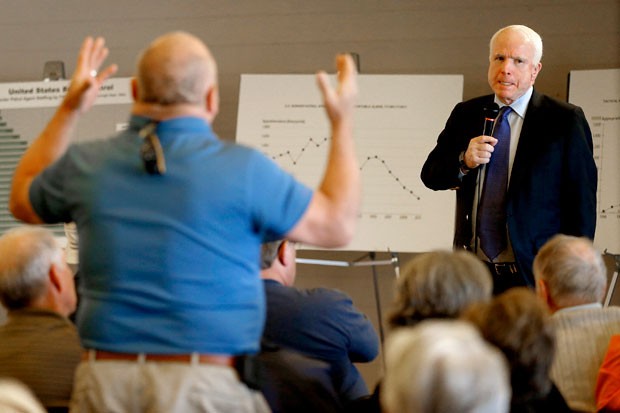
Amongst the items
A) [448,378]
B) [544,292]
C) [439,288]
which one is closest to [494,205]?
[544,292]

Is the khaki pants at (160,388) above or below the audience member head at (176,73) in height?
below

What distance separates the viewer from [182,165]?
2023mm

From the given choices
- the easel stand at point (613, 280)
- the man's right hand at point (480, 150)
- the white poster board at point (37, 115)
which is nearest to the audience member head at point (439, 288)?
the man's right hand at point (480, 150)

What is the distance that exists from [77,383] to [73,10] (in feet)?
17.0

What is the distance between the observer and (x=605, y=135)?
17.6 ft

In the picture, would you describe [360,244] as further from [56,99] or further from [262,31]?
[56,99]

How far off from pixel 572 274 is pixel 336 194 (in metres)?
1.04

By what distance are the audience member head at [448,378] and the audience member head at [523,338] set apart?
386 millimetres

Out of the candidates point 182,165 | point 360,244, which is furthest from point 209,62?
point 360,244

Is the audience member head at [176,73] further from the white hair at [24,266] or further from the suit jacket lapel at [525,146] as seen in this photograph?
the suit jacket lapel at [525,146]

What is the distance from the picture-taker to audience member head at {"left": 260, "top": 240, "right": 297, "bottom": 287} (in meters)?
2.90

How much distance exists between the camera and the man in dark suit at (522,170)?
348 cm

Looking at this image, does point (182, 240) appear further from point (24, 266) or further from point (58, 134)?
point (24, 266)

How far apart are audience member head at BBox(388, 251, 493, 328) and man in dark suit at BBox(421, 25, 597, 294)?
3.94ft
